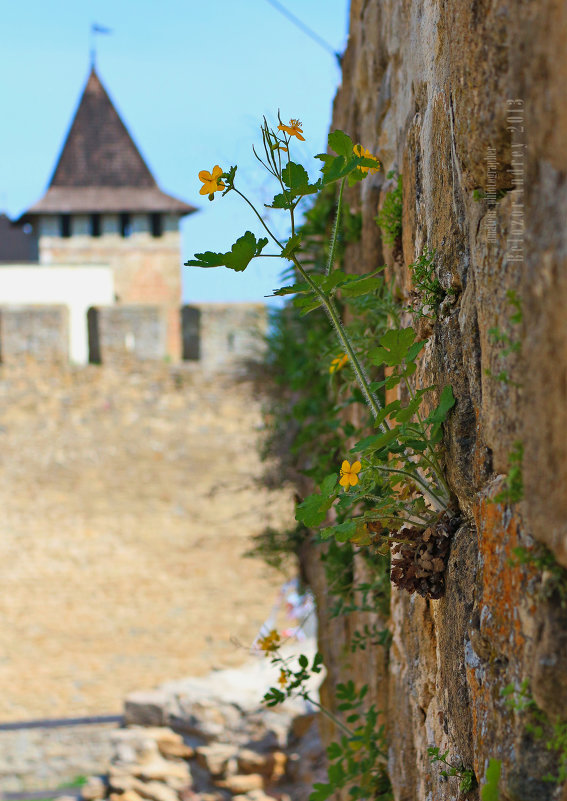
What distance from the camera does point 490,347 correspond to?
43.7 inches

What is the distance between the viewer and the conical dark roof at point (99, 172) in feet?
56.3

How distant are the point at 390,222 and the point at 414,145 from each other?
0.89 feet

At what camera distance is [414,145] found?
175cm

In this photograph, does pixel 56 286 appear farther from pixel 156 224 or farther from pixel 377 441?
pixel 377 441

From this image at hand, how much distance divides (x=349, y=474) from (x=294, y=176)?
1.44 ft

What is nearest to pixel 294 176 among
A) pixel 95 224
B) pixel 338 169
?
pixel 338 169

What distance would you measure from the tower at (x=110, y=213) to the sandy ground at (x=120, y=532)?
565 cm

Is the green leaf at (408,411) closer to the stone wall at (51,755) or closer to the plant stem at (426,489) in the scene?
the plant stem at (426,489)

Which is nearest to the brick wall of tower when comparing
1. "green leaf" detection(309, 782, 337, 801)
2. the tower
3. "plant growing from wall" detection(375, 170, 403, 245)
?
the tower

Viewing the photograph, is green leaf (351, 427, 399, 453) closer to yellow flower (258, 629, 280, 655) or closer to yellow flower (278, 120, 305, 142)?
yellow flower (278, 120, 305, 142)

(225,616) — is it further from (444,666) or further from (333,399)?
(444,666)

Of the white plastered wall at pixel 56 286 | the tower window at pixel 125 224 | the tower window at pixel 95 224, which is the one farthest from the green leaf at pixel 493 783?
the tower window at pixel 95 224

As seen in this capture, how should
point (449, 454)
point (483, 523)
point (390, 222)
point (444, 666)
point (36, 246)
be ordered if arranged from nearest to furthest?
point (483, 523), point (449, 454), point (444, 666), point (390, 222), point (36, 246)

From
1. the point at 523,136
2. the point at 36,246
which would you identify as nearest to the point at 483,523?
the point at 523,136
